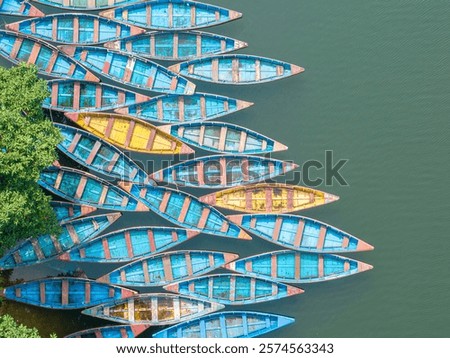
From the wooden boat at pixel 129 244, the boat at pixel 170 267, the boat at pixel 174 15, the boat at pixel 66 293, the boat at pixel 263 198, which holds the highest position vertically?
the boat at pixel 174 15

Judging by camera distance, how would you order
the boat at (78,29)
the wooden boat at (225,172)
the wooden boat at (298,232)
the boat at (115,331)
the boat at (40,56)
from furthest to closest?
the boat at (78,29)
the boat at (40,56)
the wooden boat at (225,172)
the wooden boat at (298,232)
the boat at (115,331)

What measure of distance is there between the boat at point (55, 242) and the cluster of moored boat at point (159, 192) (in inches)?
1.5

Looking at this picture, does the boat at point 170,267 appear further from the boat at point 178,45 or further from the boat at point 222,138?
the boat at point 178,45

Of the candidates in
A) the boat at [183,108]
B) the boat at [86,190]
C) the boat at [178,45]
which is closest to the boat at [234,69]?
the boat at [178,45]

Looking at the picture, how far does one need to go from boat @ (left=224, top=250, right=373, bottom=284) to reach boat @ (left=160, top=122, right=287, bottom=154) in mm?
3913

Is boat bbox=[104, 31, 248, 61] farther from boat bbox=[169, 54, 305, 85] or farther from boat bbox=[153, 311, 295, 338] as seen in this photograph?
boat bbox=[153, 311, 295, 338]

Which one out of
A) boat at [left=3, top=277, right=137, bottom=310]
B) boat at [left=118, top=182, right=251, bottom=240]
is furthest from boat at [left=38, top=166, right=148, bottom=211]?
boat at [left=3, top=277, right=137, bottom=310]

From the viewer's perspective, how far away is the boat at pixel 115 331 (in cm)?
2189

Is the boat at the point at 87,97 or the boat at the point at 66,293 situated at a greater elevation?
the boat at the point at 87,97

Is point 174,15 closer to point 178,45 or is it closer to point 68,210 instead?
point 178,45

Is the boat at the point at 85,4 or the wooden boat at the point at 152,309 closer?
the wooden boat at the point at 152,309

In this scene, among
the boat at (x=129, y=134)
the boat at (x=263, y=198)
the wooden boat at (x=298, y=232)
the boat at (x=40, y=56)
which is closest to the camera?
the wooden boat at (x=298, y=232)

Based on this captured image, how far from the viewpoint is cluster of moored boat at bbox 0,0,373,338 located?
72.7 ft

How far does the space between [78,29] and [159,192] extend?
6.89 metres
